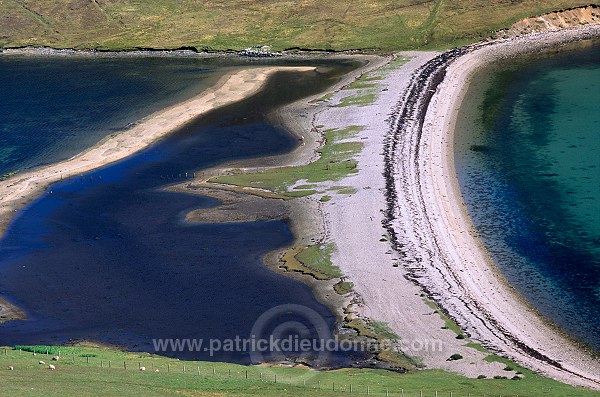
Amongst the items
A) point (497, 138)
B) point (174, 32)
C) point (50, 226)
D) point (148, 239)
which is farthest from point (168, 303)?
point (174, 32)

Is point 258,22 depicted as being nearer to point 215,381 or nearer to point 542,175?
point 542,175

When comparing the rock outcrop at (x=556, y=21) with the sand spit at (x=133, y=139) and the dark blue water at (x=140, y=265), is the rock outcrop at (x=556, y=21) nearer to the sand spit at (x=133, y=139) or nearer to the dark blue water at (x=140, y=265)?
the sand spit at (x=133, y=139)

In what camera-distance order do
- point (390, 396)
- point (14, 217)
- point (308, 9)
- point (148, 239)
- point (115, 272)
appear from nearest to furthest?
point (390, 396)
point (115, 272)
point (148, 239)
point (14, 217)
point (308, 9)

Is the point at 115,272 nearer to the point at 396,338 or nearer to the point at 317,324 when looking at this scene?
the point at 317,324

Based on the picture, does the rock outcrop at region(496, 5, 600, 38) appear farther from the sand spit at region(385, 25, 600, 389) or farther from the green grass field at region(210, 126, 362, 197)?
the green grass field at region(210, 126, 362, 197)

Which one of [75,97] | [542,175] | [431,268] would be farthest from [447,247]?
[75,97]

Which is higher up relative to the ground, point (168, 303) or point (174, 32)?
point (174, 32)

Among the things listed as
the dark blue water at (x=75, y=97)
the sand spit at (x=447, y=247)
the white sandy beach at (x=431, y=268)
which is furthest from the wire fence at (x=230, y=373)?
the dark blue water at (x=75, y=97)
